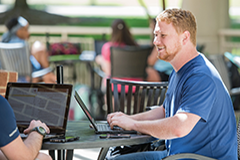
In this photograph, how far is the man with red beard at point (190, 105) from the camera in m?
1.53

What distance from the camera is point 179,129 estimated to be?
4.97 feet

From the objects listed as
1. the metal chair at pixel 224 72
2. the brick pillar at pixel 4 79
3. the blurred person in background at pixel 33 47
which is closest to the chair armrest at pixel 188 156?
the brick pillar at pixel 4 79

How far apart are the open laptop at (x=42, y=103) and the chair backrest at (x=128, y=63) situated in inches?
89.8

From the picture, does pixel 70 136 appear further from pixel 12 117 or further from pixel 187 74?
pixel 187 74

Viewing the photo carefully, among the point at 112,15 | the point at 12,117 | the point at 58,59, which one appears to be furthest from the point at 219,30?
the point at 12,117

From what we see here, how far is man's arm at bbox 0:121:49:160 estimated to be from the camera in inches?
52.0

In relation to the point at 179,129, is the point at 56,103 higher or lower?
higher

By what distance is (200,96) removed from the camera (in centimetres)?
153

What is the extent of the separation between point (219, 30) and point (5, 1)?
648 centimetres

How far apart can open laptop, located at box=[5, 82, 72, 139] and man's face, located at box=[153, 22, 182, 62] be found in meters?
0.50

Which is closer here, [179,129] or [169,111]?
[179,129]

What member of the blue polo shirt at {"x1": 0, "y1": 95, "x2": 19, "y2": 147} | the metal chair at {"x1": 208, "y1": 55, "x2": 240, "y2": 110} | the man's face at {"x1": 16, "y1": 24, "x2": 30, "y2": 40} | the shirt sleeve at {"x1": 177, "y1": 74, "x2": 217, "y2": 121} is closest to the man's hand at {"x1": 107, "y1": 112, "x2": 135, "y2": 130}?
the shirt sleeve at {"x1": 177, "y1": 74, "x2": 217, "y2": 121}

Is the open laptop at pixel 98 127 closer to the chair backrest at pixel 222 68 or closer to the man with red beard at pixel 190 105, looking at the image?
the man with red beard at pixel 190 105

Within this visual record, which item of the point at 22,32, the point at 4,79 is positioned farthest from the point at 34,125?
the point at 22,32
